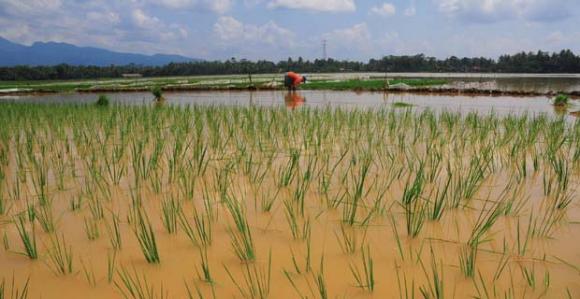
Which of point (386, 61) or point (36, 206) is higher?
point (386, 61)

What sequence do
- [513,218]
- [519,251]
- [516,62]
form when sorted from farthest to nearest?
[516,62] → [513,218] → [519,251]

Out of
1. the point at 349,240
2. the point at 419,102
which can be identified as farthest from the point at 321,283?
the point at 419,102

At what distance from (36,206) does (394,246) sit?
98.4 inches

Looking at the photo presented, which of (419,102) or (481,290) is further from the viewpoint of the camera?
(419,102)

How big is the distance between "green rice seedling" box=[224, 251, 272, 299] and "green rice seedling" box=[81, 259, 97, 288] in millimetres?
609

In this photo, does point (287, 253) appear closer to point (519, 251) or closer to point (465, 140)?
point (519, 251)

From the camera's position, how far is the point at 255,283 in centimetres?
184

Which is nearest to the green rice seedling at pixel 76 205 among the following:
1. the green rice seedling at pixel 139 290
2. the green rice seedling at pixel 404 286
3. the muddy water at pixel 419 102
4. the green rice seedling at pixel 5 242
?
the green rice seedling at pixel 5 242

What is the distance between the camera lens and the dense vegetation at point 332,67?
4930cm

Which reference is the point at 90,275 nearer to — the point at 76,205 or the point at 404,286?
the point at 76,205

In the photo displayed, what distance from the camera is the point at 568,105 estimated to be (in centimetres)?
1095

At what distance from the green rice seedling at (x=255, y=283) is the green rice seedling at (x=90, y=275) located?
0.61 m

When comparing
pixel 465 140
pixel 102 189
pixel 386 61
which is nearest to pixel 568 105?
pixel 465 140

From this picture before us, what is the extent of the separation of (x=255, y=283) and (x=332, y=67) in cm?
7122
